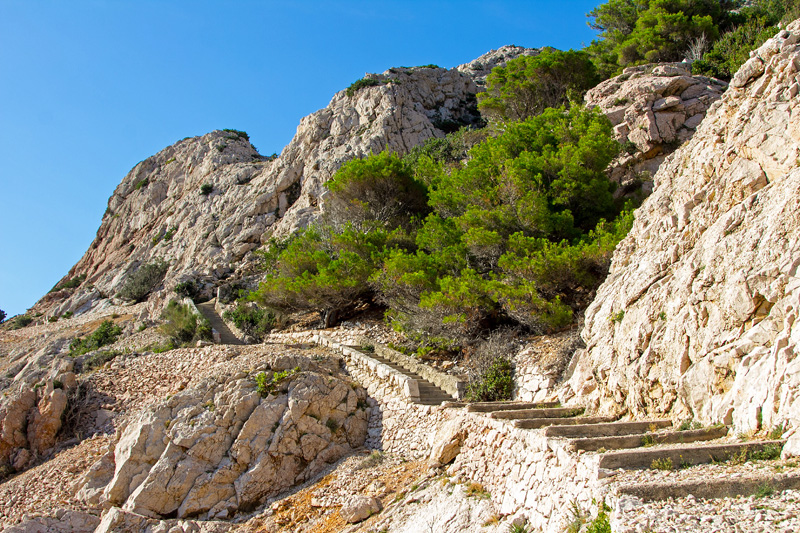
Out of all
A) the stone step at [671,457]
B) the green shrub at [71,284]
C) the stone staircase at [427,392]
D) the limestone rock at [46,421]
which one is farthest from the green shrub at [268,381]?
the green shrub at [71,284]

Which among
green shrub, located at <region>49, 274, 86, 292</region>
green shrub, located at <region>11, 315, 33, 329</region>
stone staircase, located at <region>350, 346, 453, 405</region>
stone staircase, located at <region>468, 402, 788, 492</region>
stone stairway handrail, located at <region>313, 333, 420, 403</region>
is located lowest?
stone staircase, located at <region>468, 402, 788, 492</region>

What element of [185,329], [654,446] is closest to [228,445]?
[654,446]

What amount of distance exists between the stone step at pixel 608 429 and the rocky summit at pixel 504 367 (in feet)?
0.13

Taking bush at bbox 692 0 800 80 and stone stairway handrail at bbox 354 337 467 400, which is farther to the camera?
bush at bbox 692 0 800 80

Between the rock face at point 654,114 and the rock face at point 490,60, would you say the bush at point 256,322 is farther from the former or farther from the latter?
the rock face at point 490,60

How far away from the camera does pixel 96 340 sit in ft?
78.5

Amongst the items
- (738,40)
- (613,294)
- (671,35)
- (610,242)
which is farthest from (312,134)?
(613,294)

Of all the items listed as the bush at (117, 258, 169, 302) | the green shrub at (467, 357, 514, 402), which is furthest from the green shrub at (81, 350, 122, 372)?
the bush at (117, 258, 169, 302)

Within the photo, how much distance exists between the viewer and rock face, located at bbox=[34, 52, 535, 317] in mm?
33281

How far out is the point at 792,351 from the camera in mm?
5047

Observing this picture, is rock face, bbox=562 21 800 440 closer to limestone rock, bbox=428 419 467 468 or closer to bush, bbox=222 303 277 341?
limestone rock, bbox=428 419 467 468

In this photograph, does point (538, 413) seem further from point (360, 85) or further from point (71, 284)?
point (71, 284)

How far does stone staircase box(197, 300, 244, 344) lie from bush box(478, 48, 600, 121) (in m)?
15.1

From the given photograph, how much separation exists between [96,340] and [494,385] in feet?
66.7
